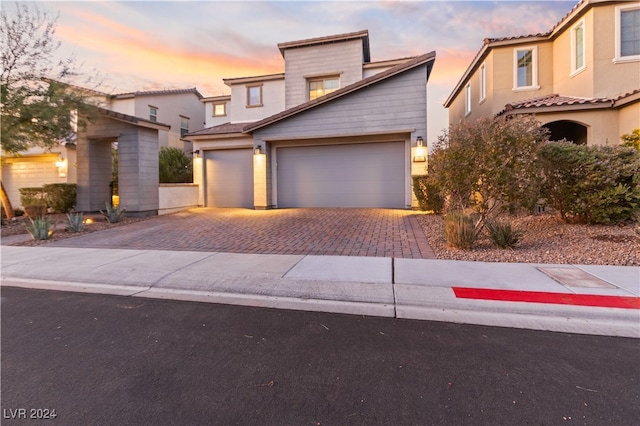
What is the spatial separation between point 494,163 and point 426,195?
541cm

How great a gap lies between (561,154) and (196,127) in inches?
1015

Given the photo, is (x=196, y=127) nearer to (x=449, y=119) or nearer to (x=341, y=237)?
(x=449, y=119)

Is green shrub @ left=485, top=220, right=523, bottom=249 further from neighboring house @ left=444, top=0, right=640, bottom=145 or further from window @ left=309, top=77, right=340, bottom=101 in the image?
window @ left=309, top=77, right=340, bottom=101

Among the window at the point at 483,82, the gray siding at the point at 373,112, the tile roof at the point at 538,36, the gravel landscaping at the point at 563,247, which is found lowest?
the gravel landscaping at the point at 563,247

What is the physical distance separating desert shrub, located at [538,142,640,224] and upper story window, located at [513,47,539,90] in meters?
7.63

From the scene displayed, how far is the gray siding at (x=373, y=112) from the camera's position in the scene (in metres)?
12.9

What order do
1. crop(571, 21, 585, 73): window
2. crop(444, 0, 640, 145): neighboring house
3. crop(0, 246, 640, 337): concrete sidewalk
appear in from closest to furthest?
crop(0, 246, 640, 337): concrete sidewalk
crop(444, 0, 640, 145): neighboring house
crop(571, 21, 585, 73): window

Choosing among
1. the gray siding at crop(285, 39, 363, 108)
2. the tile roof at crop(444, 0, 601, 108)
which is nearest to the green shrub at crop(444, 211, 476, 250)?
the tile roof at crop(444, 0, 601, 108)

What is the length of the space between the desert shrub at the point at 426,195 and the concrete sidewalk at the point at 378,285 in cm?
578

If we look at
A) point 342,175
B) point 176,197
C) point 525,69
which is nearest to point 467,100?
point 525,69

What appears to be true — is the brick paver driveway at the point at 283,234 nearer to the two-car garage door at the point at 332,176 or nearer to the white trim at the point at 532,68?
the two-car garage door at the point at 332,176

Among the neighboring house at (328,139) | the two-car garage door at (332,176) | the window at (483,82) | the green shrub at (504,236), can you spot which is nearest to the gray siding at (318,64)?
the neighboring house at (328,139)

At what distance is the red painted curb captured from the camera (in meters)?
4.04

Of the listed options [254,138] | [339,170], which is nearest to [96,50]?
[254,138]
